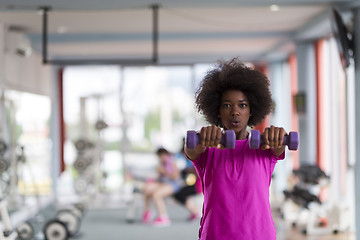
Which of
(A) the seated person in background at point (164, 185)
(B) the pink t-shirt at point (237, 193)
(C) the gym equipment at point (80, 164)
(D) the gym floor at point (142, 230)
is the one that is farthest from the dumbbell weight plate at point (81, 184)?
(B) the pink t-shirt at point (237, 193)

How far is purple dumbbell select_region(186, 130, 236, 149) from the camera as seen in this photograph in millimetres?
1257

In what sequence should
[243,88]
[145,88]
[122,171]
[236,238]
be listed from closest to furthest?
[236,238] → [243,88] → [122,171] → [145,88]

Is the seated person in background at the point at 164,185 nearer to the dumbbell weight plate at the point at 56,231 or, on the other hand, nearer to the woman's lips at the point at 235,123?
the dumbbell weight plate at the point at 56,231

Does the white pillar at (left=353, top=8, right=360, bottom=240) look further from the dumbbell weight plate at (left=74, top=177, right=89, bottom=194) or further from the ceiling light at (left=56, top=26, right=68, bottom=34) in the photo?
the dumbbell weight plate at (left=74, top=177, right=89, bottom=194)

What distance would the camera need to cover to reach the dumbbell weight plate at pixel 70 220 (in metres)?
4.60

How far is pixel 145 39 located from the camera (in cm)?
620

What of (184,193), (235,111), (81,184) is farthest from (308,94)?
(235,111)

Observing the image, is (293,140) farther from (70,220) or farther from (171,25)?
(171,25)

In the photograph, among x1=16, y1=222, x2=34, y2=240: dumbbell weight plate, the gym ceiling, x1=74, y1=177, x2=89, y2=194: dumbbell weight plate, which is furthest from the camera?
x1=74, y1=177, x2=89, y2=194: dumbbell weight plate

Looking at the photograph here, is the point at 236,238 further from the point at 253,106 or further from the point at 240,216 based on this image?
the point at 253,106

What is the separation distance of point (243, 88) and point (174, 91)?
281 inches

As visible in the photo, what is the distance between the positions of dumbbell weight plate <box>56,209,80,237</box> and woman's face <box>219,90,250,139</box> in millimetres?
3438

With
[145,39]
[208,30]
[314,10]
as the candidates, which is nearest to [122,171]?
[145,39]

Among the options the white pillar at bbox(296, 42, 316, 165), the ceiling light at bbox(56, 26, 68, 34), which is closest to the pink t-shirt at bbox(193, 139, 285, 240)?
the ceiling light at bbox(56, 26, 68, 34)
